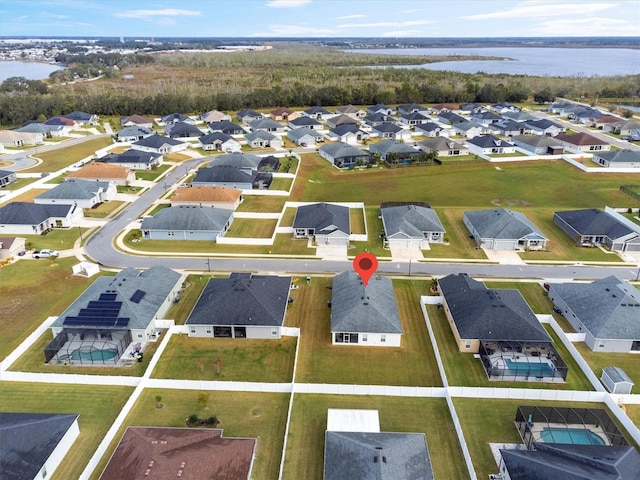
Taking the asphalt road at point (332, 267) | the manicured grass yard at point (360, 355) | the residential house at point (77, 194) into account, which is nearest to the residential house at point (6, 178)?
the residential house at point (77, 194)

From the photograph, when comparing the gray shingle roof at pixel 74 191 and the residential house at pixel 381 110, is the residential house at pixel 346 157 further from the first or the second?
the residential house at pixel 381 110

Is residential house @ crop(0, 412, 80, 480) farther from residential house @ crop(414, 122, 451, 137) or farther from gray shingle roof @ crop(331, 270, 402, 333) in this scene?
residential house @ crop(414, 122, 451, 137)

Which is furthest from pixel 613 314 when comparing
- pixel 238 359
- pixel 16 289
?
pixel 16 289

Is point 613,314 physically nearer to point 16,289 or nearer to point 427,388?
point 427,388

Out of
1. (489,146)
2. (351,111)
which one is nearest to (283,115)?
(351,111)

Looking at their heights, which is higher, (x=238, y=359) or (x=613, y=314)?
(x=613, y=314)
